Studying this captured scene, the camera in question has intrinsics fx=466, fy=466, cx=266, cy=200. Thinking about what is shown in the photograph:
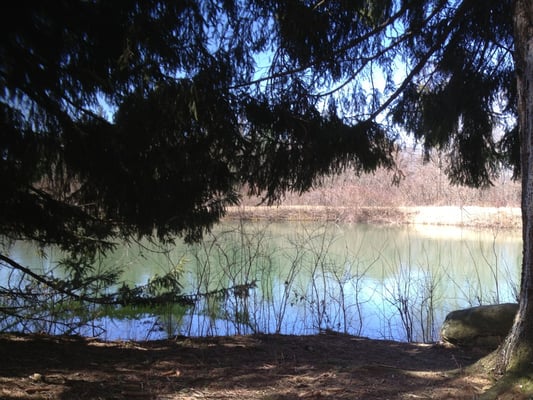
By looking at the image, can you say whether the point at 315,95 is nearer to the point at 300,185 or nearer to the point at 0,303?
the point at 300,185

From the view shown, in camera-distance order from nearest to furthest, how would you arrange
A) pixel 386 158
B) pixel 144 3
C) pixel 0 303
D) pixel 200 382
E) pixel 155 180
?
pixel 200 382 < pixel 144 3 < pixel 155 180 < pixel 386 158 < pixel 0 303

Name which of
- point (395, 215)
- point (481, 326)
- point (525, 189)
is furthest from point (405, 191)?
point (525, 189)

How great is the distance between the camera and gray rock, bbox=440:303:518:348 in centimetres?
430

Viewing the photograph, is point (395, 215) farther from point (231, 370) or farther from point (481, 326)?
point (231, 370)

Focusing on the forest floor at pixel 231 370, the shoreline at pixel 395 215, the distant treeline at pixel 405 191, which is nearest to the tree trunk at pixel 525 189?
the forest floor at pixel 231 370

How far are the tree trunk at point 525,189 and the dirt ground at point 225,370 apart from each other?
29 centimetres

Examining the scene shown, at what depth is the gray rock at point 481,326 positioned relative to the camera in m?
4.30

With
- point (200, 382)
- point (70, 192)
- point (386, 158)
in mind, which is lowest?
point (200, 382)

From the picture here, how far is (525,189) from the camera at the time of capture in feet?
8.63

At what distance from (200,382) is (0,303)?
351 centimetres

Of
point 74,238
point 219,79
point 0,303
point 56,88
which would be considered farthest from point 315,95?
point 0,303

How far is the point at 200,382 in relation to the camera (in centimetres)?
294

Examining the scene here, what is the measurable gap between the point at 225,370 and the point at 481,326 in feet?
8.48

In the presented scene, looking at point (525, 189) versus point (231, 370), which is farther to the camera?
point (231, 370)
